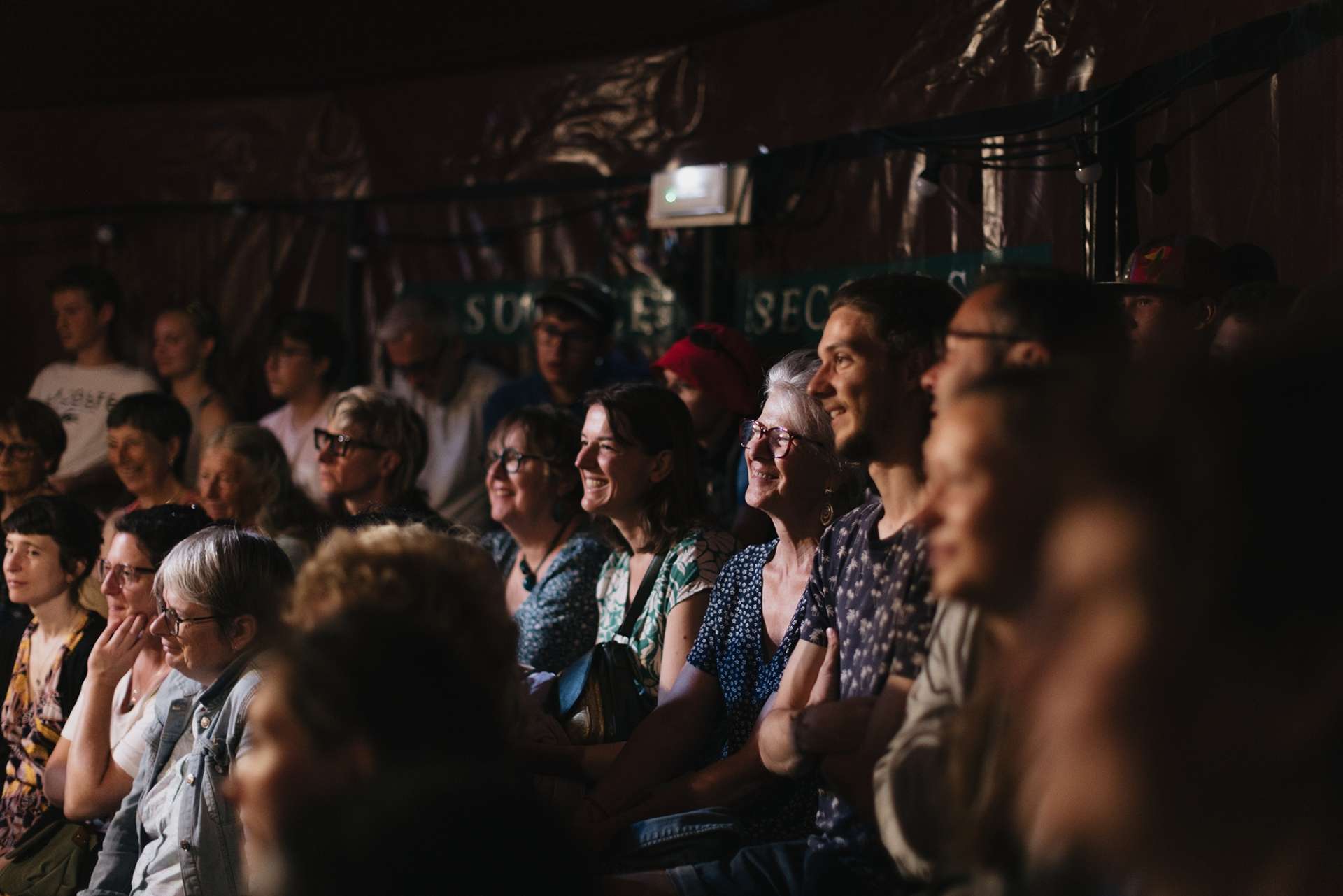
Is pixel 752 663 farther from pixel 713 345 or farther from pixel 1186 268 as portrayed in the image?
pixel 713 345

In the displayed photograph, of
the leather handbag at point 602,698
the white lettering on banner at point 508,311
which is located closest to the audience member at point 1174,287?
the leather handbag at point 602,698

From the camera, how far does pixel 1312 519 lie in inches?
57.9

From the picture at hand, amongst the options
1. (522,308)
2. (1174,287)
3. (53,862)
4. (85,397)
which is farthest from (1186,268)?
(85,397)

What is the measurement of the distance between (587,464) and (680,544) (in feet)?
1.09

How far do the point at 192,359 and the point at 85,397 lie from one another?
1.46ft

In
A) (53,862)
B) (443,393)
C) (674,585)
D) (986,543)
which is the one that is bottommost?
(53,862)

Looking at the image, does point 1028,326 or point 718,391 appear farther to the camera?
point 718,391

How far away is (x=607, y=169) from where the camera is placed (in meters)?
5.46

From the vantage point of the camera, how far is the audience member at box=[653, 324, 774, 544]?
161 inches

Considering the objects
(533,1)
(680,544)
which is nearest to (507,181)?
(533,1)

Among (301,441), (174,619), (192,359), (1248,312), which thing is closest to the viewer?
(1248,312)

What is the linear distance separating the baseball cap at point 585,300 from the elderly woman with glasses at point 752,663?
1.84 meters

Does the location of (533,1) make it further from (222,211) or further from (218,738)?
(218,738)

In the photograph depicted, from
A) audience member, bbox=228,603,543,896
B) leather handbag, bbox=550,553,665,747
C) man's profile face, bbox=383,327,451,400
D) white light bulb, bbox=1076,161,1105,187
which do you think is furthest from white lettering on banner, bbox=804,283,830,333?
audience member, bbox=228,603,543,896
